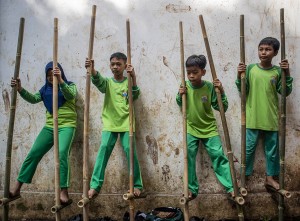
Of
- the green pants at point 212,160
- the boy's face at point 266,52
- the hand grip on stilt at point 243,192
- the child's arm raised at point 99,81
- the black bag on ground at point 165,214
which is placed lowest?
the black bag on ground at point 165,214

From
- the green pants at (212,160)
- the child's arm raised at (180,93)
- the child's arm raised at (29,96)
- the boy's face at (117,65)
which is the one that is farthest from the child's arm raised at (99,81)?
the green pants at (212,160)

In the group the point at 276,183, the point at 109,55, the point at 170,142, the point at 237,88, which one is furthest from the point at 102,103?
the point at 276,183

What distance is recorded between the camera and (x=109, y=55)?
486cm

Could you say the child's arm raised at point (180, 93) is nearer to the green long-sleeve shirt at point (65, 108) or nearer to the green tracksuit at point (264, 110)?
the green tracksuit at point (264, 110)

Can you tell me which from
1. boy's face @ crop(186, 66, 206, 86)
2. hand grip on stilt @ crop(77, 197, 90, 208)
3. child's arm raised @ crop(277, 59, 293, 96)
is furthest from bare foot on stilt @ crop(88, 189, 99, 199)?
child's arm raised @ crop(277, 59, 293, 96)

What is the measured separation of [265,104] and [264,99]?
0.06 meters

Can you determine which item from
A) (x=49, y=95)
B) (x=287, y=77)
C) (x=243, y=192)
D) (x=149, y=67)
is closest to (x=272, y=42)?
(x=287, y=77)

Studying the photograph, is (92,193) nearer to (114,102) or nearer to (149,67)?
(114,102)

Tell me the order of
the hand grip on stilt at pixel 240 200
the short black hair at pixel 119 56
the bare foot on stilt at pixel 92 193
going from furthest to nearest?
the short black hair at pixel 119 56 < the bare foot on stilt at pixel 92 193 < the hand grip on stilt at pixel 240 200

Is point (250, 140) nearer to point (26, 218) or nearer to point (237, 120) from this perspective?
point (237, 120)

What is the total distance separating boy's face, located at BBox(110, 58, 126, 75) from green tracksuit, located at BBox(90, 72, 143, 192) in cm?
13

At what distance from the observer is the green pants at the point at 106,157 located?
4.40 m

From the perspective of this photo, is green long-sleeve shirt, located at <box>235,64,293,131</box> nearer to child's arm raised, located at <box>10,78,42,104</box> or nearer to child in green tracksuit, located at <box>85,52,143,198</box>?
child in green tracksuit, located at <box>85,52,143,198</box>

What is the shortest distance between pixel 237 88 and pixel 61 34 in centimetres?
234
